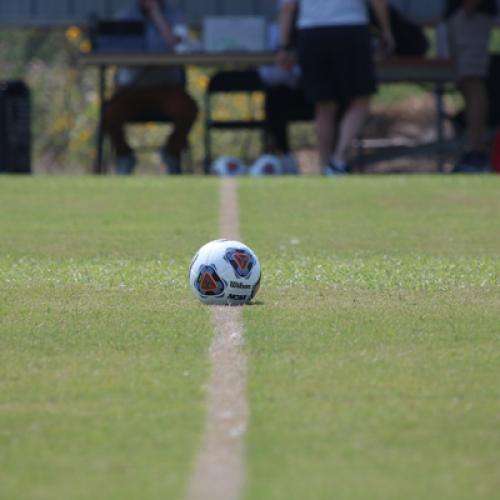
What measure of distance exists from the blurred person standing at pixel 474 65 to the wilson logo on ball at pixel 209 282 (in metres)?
10.5

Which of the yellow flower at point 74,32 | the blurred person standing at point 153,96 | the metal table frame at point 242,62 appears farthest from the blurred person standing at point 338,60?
the yellow flower at point 74,32

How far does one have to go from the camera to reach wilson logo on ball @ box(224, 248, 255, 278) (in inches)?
267

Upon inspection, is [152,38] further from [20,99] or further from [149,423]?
[149,423]

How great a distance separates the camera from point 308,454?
4090 mm

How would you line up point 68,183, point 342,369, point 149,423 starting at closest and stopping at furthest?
point 149,423 < point 342,369 < point 68,183

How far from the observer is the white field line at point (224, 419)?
3.78 meters

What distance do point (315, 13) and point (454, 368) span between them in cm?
1012

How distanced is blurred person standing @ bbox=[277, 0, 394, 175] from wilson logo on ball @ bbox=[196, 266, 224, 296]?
27.5 feet

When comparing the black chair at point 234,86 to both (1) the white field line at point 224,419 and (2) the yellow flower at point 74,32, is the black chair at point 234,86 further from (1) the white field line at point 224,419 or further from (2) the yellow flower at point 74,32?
(1) the white field line at point 224,419

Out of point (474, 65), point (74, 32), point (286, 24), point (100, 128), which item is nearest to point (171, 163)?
point (100, 128)

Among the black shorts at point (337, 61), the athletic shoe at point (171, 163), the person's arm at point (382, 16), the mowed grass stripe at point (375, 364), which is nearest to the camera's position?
the mowed grass stripe at point (375, 364)

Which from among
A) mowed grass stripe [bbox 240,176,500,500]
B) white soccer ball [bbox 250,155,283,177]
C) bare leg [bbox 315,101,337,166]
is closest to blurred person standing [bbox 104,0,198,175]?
white soccer ball [bbox 250,155,283,177]

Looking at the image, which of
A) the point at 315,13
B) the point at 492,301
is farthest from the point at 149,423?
the point at 315,13

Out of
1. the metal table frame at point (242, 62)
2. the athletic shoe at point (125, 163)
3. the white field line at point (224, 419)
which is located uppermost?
the white field line at point (224, 419)
